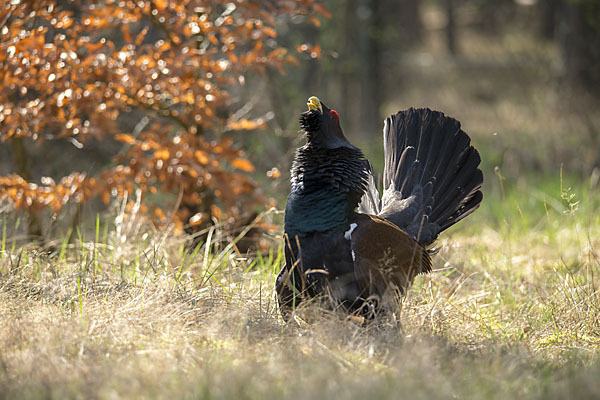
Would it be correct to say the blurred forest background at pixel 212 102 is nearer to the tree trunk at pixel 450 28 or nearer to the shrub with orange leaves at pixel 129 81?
the shrub with orange leaves at pixel 129 81

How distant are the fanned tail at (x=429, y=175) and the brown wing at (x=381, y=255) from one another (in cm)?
Result: 48

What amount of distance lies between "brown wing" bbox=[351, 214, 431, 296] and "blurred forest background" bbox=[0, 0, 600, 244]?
4.28 feet

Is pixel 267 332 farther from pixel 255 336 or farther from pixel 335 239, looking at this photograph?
pixel 335 239

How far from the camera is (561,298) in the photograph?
411 centimetres

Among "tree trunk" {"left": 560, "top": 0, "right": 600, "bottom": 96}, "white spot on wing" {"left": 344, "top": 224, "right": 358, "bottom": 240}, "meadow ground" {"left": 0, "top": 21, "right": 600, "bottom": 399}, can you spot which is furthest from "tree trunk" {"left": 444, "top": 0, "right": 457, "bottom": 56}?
"white spot on wing" {"left": 344, "top": 224, "right": 358, "bottom": 240}

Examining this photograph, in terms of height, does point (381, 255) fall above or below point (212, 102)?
below

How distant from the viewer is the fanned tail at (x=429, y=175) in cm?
438

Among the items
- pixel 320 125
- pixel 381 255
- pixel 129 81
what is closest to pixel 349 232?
pixel 381 255

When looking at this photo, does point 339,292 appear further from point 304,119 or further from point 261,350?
point 304,119

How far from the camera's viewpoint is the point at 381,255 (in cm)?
360

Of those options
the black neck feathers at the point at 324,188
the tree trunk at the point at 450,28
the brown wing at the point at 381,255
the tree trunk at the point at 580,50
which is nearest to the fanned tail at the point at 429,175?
the brown wing at the point at 381,255

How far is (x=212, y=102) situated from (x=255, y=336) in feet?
6.86

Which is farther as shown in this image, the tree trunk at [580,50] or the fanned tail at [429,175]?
the tree trunk at [580,50]

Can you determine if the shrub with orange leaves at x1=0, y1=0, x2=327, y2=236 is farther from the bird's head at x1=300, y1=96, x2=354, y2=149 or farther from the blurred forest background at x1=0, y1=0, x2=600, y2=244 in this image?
the bird's head at x1=300, y1=96, x2=354, y2=149
